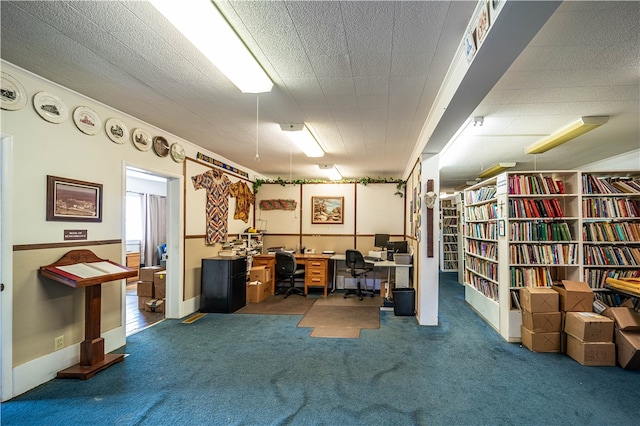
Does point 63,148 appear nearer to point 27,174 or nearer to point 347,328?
point 27,174

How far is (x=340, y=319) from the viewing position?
4.59 meters

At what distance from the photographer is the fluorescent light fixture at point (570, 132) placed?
11.9ft

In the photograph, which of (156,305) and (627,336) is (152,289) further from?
(627,336)

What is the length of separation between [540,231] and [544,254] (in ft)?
0.92

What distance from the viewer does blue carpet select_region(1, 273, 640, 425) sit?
87.7 inches

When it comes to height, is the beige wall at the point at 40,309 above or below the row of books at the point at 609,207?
below

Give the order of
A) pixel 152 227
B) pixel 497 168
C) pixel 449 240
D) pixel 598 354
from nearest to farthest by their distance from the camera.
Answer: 1. pixel 598 354
2. pixel 497 168
3. pixel 152 227
4. pixel 449 240

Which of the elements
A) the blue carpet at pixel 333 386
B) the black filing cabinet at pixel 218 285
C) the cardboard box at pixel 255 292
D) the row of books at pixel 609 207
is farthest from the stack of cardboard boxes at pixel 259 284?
the row of books at pixel 609 207

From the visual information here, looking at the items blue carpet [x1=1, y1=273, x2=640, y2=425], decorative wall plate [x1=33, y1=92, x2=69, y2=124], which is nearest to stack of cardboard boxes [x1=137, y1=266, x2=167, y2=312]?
blue carpet [x1=1, y1=273, x2=640, y2=425]

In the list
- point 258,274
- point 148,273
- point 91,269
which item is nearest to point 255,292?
point 258,274

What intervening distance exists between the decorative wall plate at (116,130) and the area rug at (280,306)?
2.95m

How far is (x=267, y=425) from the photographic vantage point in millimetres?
2111

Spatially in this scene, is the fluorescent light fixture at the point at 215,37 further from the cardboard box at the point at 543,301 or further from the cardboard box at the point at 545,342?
the cardboard box at the point at 545,342

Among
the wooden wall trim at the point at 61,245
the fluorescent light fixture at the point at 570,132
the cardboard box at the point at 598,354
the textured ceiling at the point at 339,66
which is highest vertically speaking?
the textured ceiling at the point at 339,66
